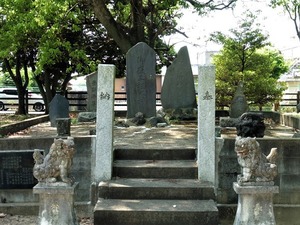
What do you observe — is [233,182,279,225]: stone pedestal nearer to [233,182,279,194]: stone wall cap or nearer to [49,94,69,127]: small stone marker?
[233,182,279,194]: stone wall cap

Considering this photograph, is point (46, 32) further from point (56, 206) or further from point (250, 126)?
point (56, 206)

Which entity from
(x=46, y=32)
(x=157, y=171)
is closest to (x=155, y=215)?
(x=157, y=171)

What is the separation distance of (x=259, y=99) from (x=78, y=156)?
493 inches

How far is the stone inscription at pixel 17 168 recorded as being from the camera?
7082 mm

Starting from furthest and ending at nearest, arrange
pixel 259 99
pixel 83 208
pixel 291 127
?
pixel 259 99 < pixel 291 127 < pixel 83 208

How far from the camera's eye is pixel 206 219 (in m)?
5.79

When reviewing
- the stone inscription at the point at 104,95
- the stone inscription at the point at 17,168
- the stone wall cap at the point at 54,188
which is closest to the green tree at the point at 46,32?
the stone inscription at the point at 17,168

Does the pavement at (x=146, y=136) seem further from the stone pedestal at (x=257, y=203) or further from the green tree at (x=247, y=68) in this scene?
the green tree at (x=247, y=68)

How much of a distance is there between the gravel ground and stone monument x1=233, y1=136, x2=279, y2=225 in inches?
116

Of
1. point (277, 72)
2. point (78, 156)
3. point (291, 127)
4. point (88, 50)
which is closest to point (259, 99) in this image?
point (291, 127)

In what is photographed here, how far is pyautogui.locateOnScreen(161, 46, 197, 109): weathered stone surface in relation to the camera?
13.4m

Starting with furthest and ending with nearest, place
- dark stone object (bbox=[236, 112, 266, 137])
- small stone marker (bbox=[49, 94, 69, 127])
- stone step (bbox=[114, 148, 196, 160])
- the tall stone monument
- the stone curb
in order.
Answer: small stone marker (bbox=[49, 94, 69, 127])
the tall stone monument
the stone curb
dark stone object (bbox=[236, 112, 266, 137])
stone step (bbox=[114, 148, 196, 160])

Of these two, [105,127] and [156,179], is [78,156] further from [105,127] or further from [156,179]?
[156,179]

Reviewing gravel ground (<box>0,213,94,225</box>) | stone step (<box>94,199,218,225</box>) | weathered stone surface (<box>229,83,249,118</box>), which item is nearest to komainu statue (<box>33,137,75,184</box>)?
stone step (<box>94,199,218,225</box>)
